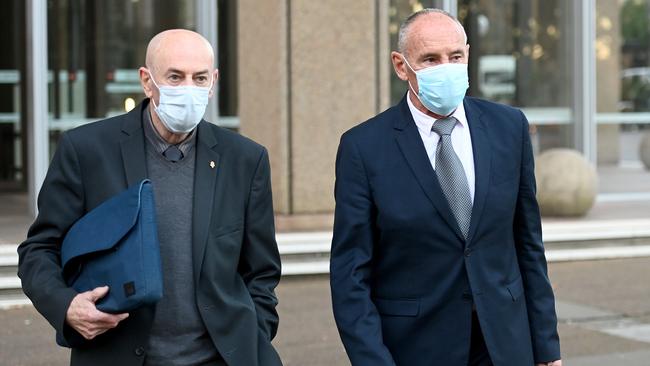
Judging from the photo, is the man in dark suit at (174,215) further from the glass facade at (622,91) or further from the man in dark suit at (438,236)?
the glass facade at (622,91)

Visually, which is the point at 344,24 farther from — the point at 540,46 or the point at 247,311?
the point at 247,311

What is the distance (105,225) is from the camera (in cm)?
313

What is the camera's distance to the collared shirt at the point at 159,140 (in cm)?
345

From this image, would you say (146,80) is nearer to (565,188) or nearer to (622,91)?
(565,188)

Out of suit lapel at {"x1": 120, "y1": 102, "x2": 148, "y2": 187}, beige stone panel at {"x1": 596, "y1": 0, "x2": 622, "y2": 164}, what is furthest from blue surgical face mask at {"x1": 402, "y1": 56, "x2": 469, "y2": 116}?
beige stone panel at {"x1": 596, "y1": 0, "x2": 622, "y2": 164}

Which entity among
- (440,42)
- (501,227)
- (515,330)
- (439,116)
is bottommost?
(515,330)

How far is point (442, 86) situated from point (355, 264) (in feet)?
1.95

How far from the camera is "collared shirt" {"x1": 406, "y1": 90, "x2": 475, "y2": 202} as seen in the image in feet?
11.9

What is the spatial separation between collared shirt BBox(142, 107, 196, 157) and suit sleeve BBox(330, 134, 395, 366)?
1.57 feet

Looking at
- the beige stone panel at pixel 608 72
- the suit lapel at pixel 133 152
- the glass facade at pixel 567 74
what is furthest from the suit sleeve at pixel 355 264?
the beige stone panel at pixel 608 72

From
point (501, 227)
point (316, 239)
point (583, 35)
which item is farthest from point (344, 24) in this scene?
point (501, 227)

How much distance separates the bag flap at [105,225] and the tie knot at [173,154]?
27cm

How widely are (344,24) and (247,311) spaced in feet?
26.0

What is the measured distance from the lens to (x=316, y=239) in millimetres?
10445
